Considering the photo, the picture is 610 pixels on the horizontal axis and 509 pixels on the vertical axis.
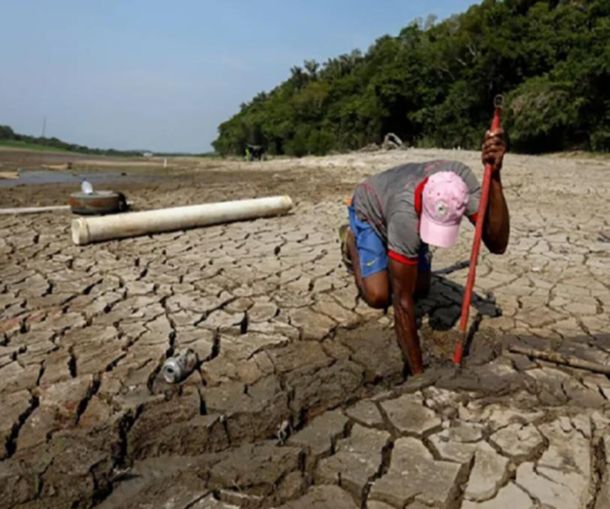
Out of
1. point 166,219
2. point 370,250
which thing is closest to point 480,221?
point 370,250

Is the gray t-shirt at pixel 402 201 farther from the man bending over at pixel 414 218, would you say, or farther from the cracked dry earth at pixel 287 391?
the cracked dry earth at pixel 287 391

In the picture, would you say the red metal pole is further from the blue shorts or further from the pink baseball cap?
the blue shorts

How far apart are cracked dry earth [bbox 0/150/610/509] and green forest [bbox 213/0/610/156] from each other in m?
15.9

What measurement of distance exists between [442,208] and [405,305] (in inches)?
18.9

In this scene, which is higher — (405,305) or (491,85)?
(491,85)

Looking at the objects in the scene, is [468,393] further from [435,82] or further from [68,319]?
[435,82]

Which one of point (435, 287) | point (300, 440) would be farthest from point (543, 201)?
point (300, 440)

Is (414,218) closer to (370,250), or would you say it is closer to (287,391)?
(370,250)

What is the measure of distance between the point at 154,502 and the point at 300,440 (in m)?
0.60

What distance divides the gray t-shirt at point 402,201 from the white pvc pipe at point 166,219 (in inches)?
103

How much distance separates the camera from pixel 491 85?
2298 centimetres

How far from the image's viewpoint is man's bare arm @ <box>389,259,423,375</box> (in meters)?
2.32

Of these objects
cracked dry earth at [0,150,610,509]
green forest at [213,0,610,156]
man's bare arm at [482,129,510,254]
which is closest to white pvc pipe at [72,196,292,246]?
cracked dry earth at [0,150,610,509]

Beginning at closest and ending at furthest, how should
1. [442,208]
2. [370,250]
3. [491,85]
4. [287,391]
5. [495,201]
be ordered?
1. [442,208]
2. [287,391]
3. [495,201]
4. [370,250]
5. [491,85]
